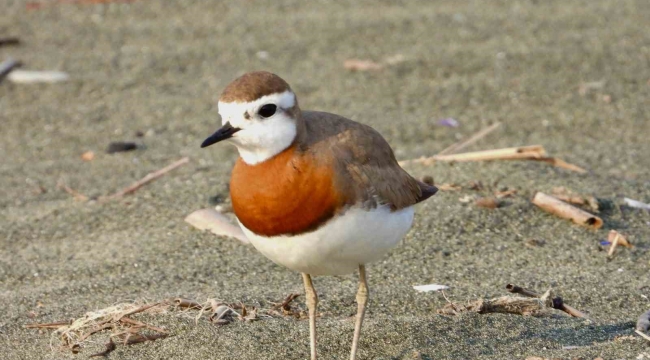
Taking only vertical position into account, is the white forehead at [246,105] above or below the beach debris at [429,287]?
above

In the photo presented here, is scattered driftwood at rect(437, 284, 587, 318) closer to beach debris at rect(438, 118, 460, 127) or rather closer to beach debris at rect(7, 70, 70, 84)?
beach debris at rect(438, 118, 460, 127)

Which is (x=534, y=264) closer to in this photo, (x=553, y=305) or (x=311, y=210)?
(x=553, y=305)

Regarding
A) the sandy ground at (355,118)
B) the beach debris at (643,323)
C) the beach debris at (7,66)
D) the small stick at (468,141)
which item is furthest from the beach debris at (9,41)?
the beach debris at (643,323)

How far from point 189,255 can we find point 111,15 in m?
4.43

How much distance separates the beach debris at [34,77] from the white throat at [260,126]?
15.1 ft

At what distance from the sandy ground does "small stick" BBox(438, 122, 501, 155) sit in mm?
71

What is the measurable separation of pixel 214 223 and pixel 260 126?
1.89 metres

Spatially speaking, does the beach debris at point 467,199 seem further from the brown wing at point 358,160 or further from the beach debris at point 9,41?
the beach debris at point 9,41

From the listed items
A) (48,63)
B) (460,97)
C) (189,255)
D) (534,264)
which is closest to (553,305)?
(534,264)

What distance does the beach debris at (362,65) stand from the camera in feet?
25.3

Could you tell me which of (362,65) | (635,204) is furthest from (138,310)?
(362,65)

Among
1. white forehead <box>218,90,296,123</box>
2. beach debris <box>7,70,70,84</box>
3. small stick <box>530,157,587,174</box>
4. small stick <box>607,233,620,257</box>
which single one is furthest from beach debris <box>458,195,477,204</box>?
beach debris <box>7,70,70,84</box>

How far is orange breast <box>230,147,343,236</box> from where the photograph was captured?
3391mm

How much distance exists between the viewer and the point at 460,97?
7266 mm
